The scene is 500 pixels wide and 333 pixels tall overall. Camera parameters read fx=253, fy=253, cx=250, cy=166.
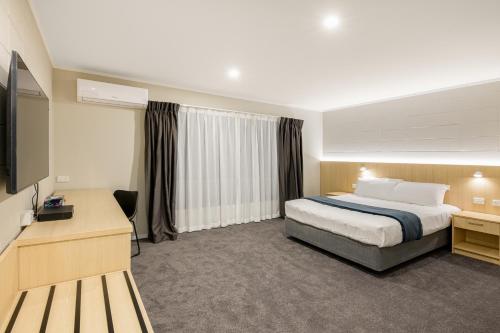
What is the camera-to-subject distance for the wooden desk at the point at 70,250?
1369 mm

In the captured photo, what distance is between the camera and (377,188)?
4.50 metres

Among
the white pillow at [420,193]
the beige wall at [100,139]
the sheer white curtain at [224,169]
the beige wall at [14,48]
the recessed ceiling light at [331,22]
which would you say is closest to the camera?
the beige wall at [14,48]

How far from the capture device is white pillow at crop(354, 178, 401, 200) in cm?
435

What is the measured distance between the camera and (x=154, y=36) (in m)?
2.49

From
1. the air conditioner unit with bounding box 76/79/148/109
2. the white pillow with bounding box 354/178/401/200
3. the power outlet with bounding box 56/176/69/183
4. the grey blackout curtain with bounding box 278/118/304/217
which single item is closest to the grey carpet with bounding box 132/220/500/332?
the white pillow with bounding box 354/178/401/200

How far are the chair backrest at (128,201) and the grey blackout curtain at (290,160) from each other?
9.76 feet

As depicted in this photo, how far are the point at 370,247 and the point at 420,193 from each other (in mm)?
1814

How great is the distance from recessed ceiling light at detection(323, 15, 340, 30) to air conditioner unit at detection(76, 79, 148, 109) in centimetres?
260

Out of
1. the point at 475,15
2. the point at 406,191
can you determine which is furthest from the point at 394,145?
the point at 475,15

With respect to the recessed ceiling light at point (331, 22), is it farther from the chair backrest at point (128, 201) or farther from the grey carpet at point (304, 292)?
the chair backrest at point (128, 201)

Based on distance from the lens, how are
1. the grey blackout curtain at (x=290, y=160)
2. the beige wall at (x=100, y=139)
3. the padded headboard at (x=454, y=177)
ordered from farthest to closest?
the grey blackout curtain at (x=290, y=160) → the padded headboard at (x=454, y=177) → the beige wall at (x=100, y=139)

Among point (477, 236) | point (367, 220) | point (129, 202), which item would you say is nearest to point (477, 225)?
point (477, 236)

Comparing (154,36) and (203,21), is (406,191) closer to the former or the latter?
(203,21)

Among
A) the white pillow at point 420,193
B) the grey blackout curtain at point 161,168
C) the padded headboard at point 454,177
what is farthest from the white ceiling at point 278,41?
the white pillow at point 420,193
